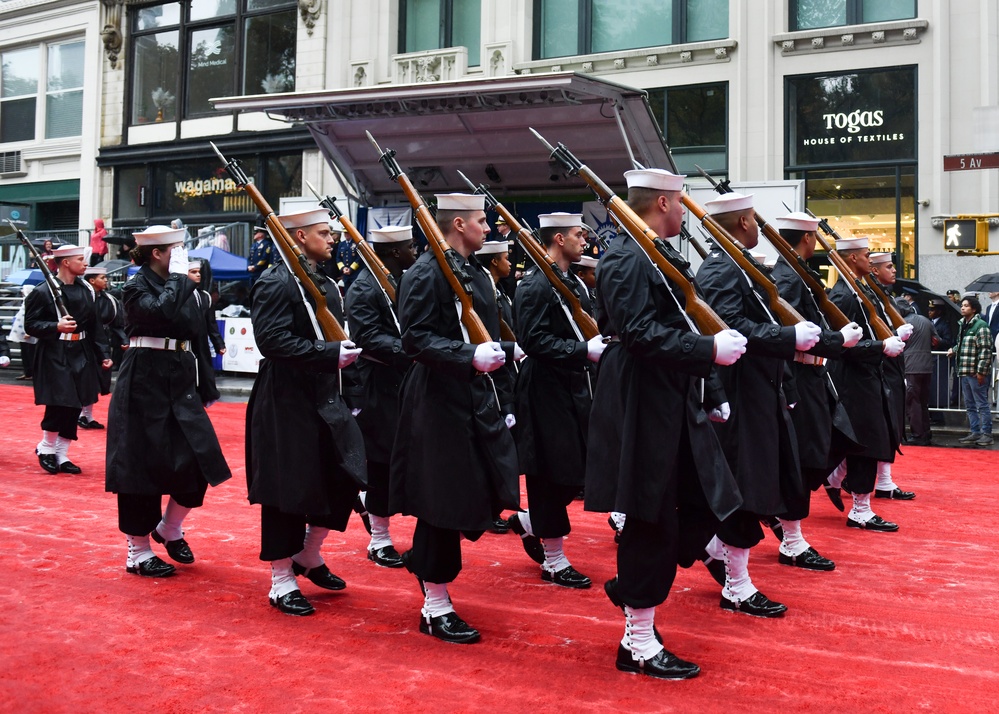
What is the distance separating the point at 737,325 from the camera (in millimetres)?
5605

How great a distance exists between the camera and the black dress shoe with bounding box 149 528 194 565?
649 cm

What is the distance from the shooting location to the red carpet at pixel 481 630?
427 centimetres

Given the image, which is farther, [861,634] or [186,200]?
[186,200]

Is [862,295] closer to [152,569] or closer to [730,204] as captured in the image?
[730,204]

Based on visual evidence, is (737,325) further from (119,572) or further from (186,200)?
(186,200)

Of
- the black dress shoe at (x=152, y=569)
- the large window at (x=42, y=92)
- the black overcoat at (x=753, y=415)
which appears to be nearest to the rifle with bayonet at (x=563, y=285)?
the black overcoat at (x=753, y=415)

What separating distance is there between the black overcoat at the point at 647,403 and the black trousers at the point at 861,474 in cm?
370

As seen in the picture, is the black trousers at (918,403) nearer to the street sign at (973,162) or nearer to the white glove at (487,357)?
the street sign at (973,162)

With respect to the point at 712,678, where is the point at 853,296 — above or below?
above

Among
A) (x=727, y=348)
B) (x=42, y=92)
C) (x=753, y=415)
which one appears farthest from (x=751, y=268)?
(x=42, y=92)

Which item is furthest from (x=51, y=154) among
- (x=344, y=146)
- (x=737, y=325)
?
(x=737, y=325)

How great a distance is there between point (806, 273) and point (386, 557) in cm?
326

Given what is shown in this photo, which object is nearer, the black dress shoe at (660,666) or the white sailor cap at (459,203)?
the black dress shoe at (660,666)

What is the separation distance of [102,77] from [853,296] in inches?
1009
